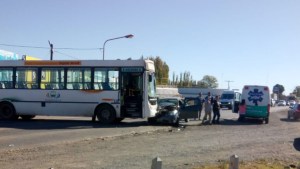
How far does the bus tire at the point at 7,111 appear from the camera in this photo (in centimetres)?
2388

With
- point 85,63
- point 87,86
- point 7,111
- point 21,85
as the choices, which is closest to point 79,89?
point 87,86

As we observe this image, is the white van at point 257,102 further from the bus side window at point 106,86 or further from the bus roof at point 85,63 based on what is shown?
the bus side window at point 106,86

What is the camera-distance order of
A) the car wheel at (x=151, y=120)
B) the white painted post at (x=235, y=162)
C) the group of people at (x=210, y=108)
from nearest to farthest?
the white painted post at (x=235, y=162), the car wheel at (x=151, y=120), the group of people at (x=210, y=108)

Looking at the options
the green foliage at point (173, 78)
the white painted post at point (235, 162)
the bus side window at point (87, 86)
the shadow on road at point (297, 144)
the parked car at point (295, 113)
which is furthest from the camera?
the green foliage at point (173, 78)

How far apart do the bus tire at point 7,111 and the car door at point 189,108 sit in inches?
352

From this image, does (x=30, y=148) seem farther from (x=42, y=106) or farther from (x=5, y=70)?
(x=5, y=70)

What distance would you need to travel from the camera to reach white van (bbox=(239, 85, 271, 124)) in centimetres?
2914

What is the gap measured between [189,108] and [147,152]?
12.1 metres

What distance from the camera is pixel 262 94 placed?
2928cm

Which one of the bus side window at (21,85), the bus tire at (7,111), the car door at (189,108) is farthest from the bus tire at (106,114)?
the bus tire at (7,111)

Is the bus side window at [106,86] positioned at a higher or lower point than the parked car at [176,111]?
higher

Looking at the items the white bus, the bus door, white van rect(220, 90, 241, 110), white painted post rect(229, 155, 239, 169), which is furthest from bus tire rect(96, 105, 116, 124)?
white van rect(220, 90, 241, 110)

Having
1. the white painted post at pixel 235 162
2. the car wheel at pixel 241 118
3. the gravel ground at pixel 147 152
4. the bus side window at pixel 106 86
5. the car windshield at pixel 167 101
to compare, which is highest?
the bus side window at pixel 106 86

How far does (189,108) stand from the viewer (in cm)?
→ 2478
